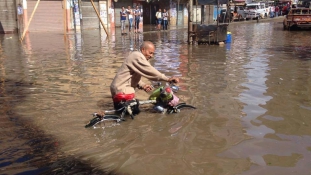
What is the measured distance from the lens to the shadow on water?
3.91 meters

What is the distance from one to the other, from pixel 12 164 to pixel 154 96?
2.61m

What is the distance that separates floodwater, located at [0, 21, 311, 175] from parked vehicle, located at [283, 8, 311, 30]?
60.3 feet

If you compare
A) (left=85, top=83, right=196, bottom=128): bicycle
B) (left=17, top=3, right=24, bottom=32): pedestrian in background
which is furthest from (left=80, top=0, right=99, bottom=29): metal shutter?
(left=85, top=83, right=196, bottom=128): bicycle

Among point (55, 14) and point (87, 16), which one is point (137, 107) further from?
point (87, 16)

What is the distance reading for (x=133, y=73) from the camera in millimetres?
5508

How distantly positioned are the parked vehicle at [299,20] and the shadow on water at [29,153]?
25.2 metres

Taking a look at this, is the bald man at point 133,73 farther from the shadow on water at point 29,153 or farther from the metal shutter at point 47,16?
the metal shutter at point 47,16

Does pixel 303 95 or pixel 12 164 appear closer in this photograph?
pixel 12 164

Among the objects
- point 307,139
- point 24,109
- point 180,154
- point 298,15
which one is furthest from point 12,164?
point 298,15

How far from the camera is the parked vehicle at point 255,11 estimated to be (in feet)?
144

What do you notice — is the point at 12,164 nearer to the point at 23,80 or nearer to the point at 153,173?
the point at 153,173

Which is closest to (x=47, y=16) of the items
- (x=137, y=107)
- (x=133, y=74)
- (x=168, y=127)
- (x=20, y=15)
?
(x=20, y=15)

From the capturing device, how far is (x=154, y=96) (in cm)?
593

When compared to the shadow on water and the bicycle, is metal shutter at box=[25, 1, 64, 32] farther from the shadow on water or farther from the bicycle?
the bicycle
